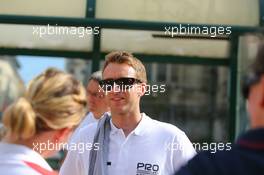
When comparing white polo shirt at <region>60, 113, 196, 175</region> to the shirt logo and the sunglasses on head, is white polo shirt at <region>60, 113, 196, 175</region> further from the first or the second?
the sunglasses on head

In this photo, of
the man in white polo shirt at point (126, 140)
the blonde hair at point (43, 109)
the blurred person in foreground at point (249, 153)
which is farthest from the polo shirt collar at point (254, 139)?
the man in white polo shirt at point (126, 140)

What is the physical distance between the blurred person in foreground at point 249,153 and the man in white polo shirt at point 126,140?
4.12 ft

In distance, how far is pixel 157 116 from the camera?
16.0 feet

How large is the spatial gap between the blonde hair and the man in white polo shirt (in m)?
0.78

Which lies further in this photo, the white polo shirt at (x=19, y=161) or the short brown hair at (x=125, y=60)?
the short brown hair at (x=125, y=60)

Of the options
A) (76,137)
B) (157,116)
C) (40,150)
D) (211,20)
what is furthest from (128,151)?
(211,20)

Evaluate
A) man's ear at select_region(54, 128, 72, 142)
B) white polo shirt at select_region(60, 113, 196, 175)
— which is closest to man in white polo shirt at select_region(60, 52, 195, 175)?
white polo shirt at select_region(60, 113, 196, 175)

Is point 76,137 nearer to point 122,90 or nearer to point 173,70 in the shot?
point 122,90

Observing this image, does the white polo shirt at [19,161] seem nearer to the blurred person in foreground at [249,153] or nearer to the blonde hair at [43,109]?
the blonde hair at [43,109]

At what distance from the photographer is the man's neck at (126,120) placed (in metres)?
2.67

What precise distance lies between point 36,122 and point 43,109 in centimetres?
4

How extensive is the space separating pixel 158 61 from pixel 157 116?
1.51 feet

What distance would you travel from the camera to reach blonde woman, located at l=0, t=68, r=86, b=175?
5.67 feet

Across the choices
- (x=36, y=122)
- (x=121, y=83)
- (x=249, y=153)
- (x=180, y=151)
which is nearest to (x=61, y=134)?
(x=36, y=122)
